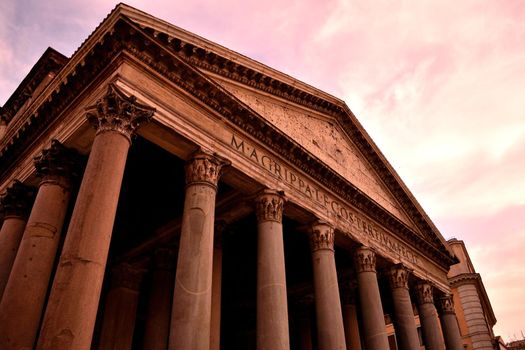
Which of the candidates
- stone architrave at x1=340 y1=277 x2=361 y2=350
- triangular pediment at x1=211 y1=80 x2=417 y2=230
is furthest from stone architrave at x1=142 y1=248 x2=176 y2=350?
stone architrave at x1=340 y1=277 x2=361 y2=350

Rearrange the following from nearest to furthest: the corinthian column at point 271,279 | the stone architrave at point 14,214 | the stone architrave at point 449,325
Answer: the corinthian column at point 271,279 → the stone architrave at point 14,214 → the stone architrave at point 449,325

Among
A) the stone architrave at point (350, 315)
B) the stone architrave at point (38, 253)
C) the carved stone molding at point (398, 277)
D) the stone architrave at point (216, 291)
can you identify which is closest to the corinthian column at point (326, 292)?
the stone architrave at point (216, 291)

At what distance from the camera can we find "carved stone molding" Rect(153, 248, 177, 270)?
1252cm

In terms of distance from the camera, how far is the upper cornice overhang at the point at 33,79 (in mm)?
12258

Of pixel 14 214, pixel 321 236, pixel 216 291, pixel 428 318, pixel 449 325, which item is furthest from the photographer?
pixel 449 325

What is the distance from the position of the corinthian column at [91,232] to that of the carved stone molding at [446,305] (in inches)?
593

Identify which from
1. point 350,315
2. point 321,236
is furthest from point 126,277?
point 350,315

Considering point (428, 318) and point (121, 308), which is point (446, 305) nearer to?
point (428, 318)

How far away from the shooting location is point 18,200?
1012 centimetres

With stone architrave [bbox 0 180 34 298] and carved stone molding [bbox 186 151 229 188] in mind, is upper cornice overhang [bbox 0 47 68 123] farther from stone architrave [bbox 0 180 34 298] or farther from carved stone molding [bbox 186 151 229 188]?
carved stone molding [bbox 186 151 229 188]

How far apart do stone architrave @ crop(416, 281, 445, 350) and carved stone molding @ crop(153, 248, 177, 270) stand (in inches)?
379

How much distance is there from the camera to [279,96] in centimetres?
1232

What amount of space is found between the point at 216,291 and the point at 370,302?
493cm

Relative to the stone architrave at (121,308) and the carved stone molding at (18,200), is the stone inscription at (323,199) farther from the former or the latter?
the stone architrave at (121,308)
